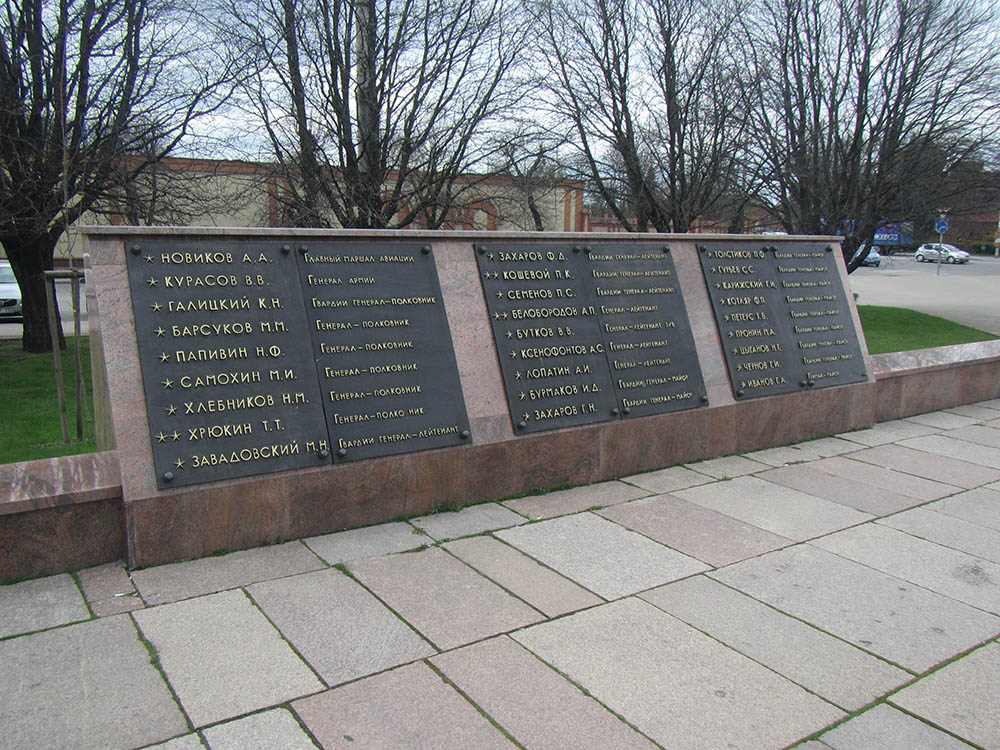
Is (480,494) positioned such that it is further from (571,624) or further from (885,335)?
(885,335)

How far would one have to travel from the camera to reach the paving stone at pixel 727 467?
6.14m

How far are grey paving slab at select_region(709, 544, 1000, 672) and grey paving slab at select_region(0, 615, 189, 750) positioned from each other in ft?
9.19

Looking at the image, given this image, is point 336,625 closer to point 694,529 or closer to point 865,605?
point 694,529

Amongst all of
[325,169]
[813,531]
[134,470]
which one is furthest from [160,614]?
[325,169]

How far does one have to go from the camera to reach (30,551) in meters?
3.92

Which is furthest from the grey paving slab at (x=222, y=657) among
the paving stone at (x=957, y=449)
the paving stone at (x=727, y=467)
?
the paving stone at (x=957, y=449)

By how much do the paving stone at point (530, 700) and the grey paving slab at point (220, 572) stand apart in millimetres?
1240

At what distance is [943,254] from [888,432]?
55.0 meters

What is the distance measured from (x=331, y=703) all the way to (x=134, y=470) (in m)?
1.84

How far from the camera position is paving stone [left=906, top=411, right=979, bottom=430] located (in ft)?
26.9

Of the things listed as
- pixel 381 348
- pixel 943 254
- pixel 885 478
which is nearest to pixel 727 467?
pixel 885 478

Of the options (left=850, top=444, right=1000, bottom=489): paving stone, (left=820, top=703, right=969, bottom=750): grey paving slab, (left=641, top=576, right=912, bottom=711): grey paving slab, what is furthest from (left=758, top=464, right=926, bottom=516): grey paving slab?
(left=820, top=703, right=969, bottom=750): grey paving slab

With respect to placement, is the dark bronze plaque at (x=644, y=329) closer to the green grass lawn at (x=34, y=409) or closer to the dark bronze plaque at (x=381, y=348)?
the dark bronze plaque at (x=381, y=348)

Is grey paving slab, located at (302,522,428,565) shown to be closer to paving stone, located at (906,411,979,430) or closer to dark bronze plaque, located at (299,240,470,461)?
dark bronze plaque, located at (299,240,470,461)
